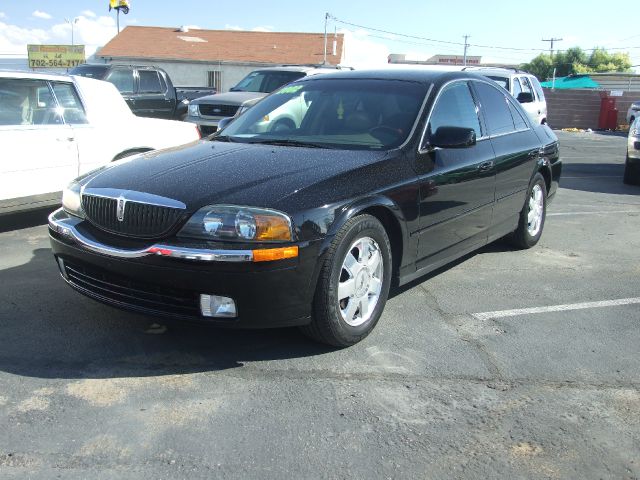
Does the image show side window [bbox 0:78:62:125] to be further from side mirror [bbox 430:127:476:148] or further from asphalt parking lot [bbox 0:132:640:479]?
side mirror [bbox 430:127:476:148]

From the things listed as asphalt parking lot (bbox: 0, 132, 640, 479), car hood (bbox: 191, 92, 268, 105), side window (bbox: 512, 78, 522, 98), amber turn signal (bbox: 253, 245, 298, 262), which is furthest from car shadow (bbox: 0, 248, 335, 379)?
side window (bbox: 512, 78, 522, 98)

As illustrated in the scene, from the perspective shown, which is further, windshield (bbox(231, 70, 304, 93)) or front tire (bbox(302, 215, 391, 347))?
windshield (bbox(231, 70, 304, 93))

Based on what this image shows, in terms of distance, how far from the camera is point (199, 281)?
11.1 ft

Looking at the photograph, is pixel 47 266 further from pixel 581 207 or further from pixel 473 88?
pixel 581 207

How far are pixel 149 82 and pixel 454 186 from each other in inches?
463

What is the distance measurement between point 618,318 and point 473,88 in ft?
6.93

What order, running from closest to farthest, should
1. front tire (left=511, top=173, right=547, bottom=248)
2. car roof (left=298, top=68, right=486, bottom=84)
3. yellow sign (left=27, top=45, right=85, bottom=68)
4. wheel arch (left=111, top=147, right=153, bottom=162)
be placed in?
car roof (left=298, top=68, right=486, bottom=84) < front tire (left=511, top=173, right=547, bottom=248) < wheel arch (left=111, top=147, right=153, bottom=162) < yellow sign (left=27, top=45, right=85, bottom=68)

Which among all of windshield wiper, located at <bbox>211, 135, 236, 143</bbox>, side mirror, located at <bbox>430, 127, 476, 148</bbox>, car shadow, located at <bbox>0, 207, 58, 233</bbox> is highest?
side mirror, located at <bbox>430, 127, 476, 148</bbox>

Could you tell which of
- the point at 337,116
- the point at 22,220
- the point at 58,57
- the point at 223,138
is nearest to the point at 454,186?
the point at 337,116

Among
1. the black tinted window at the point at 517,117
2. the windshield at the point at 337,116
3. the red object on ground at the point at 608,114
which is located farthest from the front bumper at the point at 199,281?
the red object on ground at the point at 608,114

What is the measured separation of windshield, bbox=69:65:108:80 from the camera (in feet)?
47.3

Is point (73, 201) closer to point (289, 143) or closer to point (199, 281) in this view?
point (199, 281)

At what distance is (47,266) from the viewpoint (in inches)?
216

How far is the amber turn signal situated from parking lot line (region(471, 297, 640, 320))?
1745 millimetres
